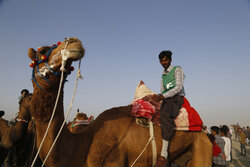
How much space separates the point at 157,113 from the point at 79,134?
150cm

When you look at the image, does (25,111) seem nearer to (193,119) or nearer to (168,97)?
(168,97)

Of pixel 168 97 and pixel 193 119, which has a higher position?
pixel 168 97

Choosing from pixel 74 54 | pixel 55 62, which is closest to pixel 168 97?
pixel 74 54

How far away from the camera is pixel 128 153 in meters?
2.88

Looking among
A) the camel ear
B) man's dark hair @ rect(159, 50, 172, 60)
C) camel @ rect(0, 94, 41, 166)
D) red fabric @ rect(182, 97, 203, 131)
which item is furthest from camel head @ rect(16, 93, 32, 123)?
red fabric @ rect(182, 97, 203, 131)

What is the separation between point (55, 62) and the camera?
2.44m

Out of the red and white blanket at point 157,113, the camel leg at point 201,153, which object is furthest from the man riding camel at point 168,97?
the camel leg at point 201,153

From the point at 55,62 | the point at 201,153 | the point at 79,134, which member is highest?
the point at 55,62

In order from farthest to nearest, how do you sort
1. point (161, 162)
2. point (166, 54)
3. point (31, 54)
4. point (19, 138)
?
1. point (19, 138)
2. point (166, 54)
3. point (161, 162)
4. point (31, 54)

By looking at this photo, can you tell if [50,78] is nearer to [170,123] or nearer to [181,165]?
[170,123]

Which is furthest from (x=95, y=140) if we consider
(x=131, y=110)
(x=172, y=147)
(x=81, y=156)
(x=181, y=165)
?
(x=181, y=165)

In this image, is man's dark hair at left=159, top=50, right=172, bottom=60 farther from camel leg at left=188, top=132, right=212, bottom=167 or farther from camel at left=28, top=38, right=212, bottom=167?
camel leg at left=188, top=132, right=212, bottom=167

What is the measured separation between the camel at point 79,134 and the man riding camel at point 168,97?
0.52ft

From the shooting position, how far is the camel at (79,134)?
239 centimetres
